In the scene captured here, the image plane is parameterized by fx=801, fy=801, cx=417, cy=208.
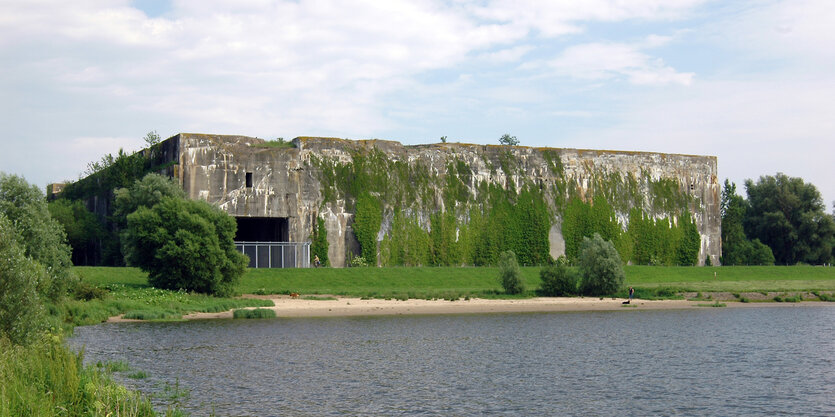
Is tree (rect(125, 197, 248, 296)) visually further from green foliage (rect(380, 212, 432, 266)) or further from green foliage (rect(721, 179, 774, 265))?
green foliage (rect(721, 179, 774, 265))

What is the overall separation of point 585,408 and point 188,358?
1214cm

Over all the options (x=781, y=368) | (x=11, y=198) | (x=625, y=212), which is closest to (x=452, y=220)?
(x=625, y=212)

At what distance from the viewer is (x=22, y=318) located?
1723 cm

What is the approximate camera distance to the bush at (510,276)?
46938mm

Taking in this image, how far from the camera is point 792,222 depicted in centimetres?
8044

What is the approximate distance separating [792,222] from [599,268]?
141 ft

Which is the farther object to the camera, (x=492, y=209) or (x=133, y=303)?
(x=492, y=209)

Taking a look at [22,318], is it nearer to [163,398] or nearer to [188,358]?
[163,398]

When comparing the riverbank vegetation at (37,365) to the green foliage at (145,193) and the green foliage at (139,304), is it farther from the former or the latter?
the green foliage at (145,193)

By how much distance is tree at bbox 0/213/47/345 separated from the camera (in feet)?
56.1

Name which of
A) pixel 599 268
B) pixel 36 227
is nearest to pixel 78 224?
pixel 36 227

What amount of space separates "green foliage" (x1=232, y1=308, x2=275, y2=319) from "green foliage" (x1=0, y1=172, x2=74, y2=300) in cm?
719

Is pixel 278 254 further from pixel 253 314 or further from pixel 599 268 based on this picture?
pixel 599 268

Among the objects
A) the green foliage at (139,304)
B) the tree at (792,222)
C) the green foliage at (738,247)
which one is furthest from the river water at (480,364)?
the tree at (792,222)
